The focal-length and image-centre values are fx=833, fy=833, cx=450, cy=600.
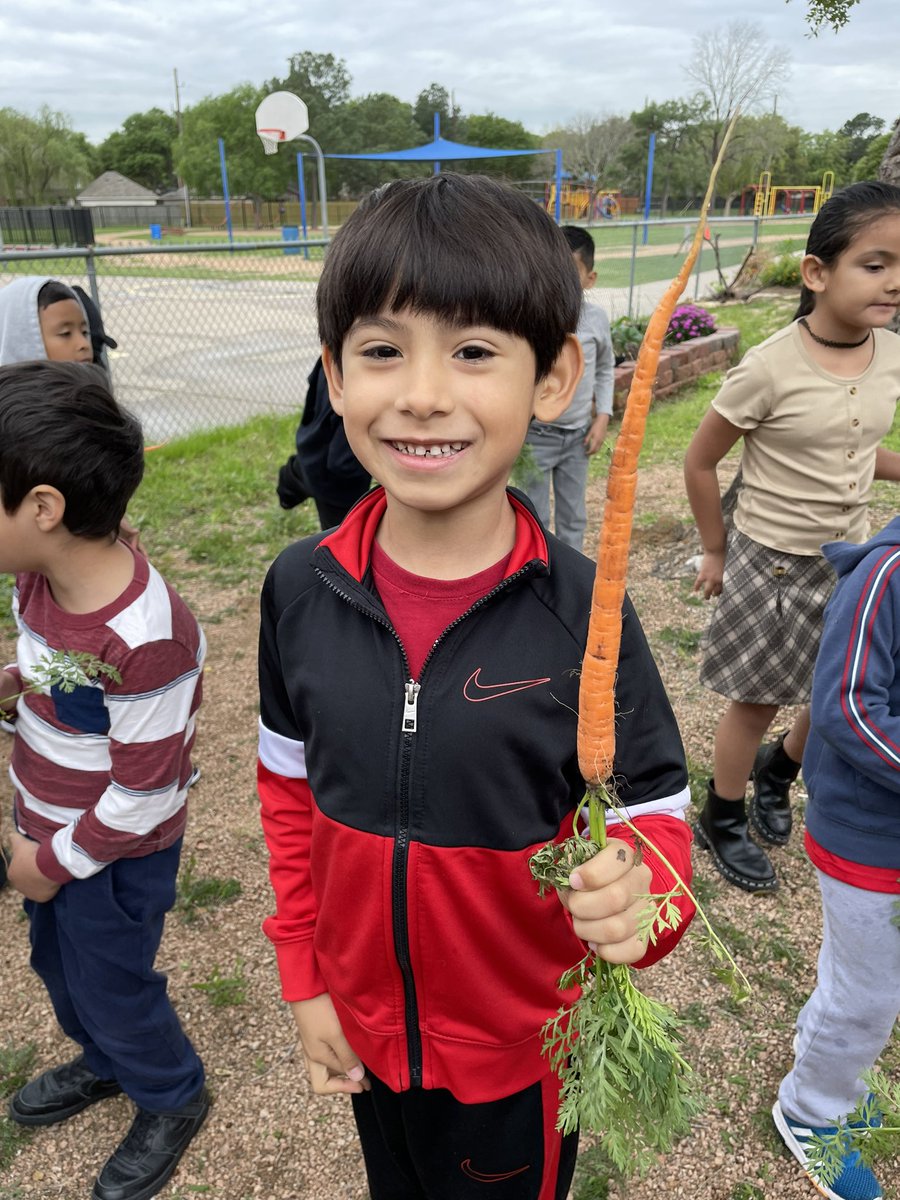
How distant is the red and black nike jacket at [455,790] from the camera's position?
1.24 m

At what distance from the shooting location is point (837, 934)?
70.5 inches

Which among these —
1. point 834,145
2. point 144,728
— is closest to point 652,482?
point 144,728

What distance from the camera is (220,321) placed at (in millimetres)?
14523

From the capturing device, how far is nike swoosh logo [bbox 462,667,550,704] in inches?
48.5

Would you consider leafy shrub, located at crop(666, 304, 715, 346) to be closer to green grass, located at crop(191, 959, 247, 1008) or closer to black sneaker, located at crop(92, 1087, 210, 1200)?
green grass, located at crop(191, 959, 247, 1008)

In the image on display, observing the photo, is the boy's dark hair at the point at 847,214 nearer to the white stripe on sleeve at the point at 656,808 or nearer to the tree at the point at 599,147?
the white stripe on sleeve at the point at 656,808

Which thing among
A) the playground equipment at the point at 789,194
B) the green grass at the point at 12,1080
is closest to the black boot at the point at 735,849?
the green grass at the point at 12,1080

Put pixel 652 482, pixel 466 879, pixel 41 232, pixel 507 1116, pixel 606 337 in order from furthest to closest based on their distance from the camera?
1. pixel 41 232
2. pixel 652 482
3. pixel 606 337
4. pixel 507 1116
5. pixel 466 879

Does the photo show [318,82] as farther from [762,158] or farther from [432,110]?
[762,158]

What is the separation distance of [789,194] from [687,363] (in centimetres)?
3094

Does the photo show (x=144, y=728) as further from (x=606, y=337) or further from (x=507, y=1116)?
(x=606, y=337)

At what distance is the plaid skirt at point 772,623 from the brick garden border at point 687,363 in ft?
18.6

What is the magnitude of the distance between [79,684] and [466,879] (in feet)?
3.04

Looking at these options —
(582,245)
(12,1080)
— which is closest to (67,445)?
(12,1080)
